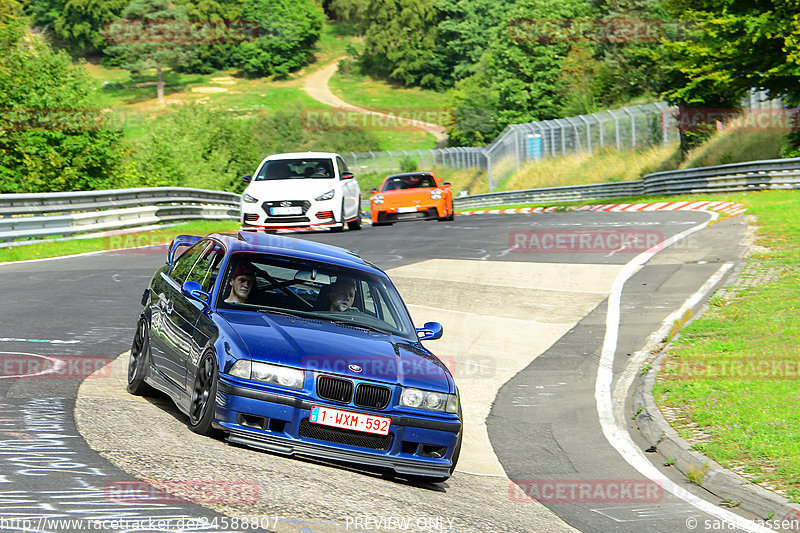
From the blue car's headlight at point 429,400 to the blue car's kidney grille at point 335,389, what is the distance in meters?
0.40

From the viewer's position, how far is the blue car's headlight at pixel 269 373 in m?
6.78

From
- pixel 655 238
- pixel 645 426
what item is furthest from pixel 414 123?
pixel 645 426

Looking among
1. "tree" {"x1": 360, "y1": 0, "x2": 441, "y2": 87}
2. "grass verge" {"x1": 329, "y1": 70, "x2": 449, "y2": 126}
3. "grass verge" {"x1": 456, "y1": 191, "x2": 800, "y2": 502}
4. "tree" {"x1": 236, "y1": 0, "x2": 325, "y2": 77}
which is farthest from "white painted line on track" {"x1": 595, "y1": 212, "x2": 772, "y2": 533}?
"tree" {"x1": 236, "y1": 0, "x2": 325, "y2": 77}

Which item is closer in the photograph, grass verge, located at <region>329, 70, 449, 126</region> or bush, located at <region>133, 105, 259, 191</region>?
bush, located at <region>133, 105, 259, 191</region>

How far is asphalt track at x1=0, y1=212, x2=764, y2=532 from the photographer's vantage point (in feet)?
18.9

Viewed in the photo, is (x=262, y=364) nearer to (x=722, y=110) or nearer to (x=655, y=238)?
(x=655, y=238)

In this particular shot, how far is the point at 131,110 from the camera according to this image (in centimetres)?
13150

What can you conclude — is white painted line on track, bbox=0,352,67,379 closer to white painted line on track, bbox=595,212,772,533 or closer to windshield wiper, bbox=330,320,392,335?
windshield wiper, bbox=330,320,392,335

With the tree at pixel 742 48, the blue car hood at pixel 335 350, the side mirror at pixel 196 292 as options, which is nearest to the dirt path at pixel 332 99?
the tree at pixel 742 48

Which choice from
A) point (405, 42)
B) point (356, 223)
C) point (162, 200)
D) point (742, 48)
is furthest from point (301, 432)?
point (405, 42)

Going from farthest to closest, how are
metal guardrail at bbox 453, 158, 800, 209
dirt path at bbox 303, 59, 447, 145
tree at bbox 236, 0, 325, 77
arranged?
tree at bbox 236, 0, 325, 77 → dirt path at bbox 303, 59, 447, 145 → metal guardrail at bbox 453, 158, 800, 209

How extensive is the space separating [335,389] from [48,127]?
1139 inches

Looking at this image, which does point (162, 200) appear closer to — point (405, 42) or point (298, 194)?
point (298, 194)

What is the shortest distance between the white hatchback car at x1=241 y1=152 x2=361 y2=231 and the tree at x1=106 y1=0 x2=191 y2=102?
125 meters
